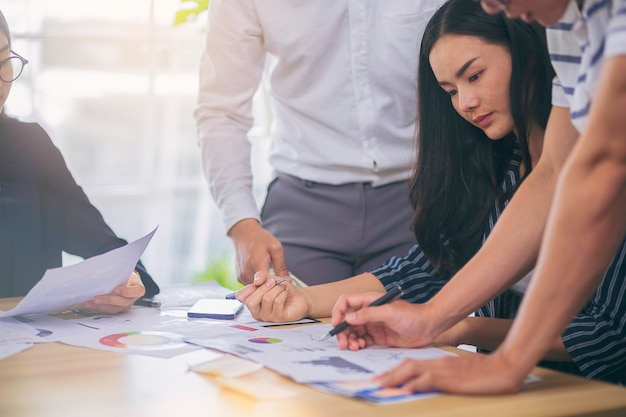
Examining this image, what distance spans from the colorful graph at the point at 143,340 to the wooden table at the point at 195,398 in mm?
88

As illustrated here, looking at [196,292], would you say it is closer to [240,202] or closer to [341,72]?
[240,202]

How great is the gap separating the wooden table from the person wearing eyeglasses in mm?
862

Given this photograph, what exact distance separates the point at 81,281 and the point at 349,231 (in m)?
0.73

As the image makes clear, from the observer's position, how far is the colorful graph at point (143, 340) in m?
1.16

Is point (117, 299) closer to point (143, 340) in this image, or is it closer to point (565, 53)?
point (143, 340)

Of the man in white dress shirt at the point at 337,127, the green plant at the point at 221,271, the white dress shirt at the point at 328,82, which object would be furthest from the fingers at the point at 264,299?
the green plant at the point at 221,271

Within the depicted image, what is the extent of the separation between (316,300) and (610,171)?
2.22ft

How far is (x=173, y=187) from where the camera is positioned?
4.49 meters

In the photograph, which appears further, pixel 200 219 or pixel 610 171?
pixel 200 219

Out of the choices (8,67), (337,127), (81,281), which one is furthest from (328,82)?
(81,281)

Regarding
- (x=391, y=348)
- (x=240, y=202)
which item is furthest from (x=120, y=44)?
(x=391, y=348)

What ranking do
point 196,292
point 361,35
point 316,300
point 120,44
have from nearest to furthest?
point 316,300, point 196,292, point 361,35, point 120,44

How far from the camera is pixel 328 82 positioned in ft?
6.43

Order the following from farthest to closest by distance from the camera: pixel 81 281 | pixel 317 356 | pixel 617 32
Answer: pixel 81 281
pixel 317 356
pixel 617 32
